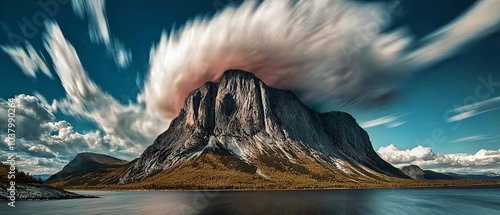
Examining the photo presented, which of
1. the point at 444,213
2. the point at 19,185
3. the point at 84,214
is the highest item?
the point at 19,185

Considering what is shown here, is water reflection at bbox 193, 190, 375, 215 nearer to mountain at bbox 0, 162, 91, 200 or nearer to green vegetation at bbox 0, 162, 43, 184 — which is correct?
mountain at bbox 0, 162, 91, 200

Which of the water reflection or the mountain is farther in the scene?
the mountain

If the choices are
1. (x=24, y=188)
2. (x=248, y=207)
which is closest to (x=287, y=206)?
(x=248, y=207)

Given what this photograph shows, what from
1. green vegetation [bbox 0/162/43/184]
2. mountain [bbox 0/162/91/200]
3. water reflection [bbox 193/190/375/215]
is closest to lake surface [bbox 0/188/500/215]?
water reflection [bbox 193/190/375/215]

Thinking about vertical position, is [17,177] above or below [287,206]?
above

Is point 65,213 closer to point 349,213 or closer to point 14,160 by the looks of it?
point 14,160

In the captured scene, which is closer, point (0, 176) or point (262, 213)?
point (262, 213)

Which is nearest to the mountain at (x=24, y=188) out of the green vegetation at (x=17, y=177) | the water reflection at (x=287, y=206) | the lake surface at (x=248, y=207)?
the green vegetation at (x=17, y=177)

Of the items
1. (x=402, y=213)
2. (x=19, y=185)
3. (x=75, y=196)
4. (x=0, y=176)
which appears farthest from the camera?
(x=75, y=196)

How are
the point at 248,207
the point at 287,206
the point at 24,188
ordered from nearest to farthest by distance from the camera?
the point at 248,207 < the point at 287,206 < the point at 24,188

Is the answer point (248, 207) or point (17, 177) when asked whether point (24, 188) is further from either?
point (248, 207)

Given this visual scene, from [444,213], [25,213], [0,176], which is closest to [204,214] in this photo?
[25,213]
